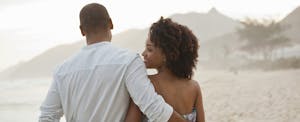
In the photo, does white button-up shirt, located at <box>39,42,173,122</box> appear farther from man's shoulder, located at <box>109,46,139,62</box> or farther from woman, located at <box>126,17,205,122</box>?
woman, located at <box>126,17,205,122</box>

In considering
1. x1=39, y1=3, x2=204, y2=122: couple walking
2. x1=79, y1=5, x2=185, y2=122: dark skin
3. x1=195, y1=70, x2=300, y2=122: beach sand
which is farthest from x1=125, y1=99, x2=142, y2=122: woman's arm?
x1=195, y1=70, x2=300, y2=122: beach sand

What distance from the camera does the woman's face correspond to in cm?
202

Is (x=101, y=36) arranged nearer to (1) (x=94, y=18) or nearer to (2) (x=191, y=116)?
(1) (x=94, y=18)

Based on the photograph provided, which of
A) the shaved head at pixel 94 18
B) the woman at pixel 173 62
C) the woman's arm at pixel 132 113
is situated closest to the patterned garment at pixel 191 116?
the woman at pixel 173 62

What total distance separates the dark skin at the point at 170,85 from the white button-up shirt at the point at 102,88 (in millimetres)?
122

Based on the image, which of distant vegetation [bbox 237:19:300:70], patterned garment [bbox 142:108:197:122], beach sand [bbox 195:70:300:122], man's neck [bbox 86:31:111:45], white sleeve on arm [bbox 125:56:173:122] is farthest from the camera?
distant vegetation [bbox 237:19:300:70]

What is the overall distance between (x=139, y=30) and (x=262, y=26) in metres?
45.5

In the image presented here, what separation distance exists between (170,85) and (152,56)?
0.14 meters

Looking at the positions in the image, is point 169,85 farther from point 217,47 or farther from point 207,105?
point 217,47

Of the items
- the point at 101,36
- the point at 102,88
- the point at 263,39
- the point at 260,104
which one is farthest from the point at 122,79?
the point at 263,39

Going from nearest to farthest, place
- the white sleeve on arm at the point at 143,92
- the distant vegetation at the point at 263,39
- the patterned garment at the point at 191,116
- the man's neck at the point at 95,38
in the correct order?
the white sleeve on arm at the point at 143,92, the man's neck at the point at 95,38, the patterned garment at the point at 191,116, the distant vegetation at the point at 263,39

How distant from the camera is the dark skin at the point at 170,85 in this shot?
2025 mm

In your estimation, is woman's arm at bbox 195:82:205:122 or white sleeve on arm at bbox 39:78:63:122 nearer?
white sleeve on arm at bbox 39:78:63:122

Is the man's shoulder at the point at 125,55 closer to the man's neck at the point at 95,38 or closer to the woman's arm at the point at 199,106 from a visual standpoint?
the man's neck at the point at 95,38
